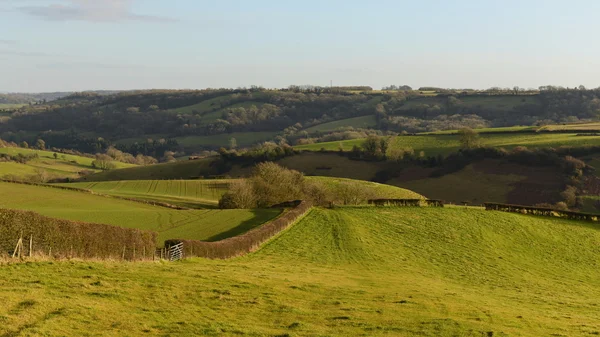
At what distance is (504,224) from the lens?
59812 mm

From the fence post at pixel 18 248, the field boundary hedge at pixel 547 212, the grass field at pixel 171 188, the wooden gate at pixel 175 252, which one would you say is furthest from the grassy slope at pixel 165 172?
the fence post at pixel 18 248

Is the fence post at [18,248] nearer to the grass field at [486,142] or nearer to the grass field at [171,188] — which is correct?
the grass field at [171,188]

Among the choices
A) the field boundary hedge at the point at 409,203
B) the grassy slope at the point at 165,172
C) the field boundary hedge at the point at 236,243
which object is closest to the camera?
the field boundary hedge at the point at 236,243

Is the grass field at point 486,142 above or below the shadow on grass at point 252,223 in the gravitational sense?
above

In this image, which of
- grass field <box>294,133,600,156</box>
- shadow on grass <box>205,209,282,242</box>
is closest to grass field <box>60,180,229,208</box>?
shadow on grass <box>205,209,282,242</box>

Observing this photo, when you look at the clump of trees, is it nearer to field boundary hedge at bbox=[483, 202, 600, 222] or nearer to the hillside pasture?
the hillside pasture

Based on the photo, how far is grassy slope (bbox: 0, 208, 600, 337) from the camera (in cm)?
1738

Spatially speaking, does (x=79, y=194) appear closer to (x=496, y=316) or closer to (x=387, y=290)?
(x=387, y=290)

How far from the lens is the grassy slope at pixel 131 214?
5131 cm

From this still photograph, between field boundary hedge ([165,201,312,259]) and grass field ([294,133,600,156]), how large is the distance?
9814 cm

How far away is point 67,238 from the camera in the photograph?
26812 mm

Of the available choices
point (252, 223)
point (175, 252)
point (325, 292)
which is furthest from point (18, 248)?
point (252, 223)

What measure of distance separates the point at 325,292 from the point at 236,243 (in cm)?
1432

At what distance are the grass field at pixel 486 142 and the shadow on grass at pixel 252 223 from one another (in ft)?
289
